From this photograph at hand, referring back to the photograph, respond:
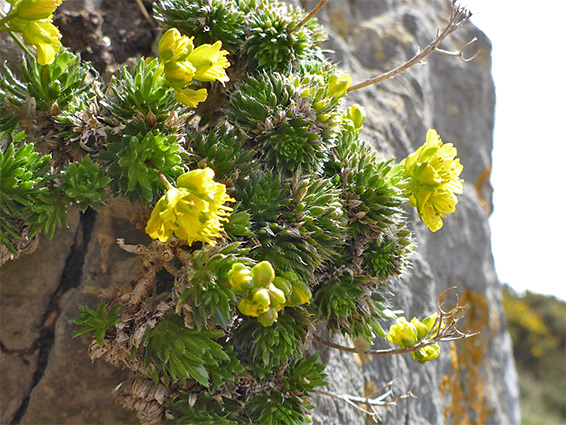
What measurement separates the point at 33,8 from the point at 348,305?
1130 mm

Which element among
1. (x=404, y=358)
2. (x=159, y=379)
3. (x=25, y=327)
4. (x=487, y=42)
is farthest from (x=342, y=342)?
(x=487, y=42)

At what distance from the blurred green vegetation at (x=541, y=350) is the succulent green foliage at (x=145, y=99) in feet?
32.5

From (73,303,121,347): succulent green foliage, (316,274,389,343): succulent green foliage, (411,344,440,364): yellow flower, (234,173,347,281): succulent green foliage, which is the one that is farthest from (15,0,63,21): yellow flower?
(411,344,440,364): yellow flower

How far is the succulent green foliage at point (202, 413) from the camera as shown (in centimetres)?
133

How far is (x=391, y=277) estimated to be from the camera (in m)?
1.54

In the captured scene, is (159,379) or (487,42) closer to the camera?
(159,379)

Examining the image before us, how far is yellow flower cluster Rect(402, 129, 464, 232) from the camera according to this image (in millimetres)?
1444

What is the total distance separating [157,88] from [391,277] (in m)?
0.88

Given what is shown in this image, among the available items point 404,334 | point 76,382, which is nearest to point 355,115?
A: point 404,334

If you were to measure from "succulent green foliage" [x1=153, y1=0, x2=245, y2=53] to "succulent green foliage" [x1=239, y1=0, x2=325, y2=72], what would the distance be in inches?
2.0

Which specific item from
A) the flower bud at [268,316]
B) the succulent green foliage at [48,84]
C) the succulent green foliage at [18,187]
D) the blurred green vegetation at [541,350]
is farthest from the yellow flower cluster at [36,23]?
the blurred green vegetation at [541,350]

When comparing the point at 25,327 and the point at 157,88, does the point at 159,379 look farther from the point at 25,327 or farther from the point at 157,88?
the point at 157,88

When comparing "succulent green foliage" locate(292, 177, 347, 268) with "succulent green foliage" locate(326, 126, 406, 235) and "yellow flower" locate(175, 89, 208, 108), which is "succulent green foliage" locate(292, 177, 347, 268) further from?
"yellow flower" locate(175, 89, 208, 108)

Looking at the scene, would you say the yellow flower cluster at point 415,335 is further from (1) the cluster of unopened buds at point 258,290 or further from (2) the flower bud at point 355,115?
(2) the flower bud at point 355,115
